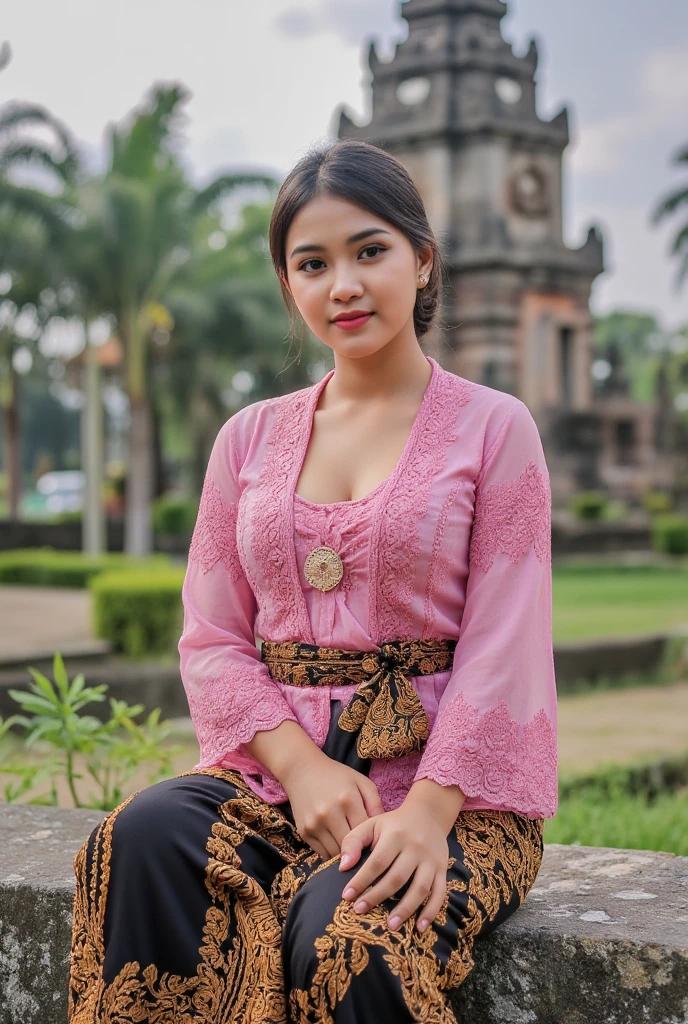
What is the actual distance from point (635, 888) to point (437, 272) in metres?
1.14

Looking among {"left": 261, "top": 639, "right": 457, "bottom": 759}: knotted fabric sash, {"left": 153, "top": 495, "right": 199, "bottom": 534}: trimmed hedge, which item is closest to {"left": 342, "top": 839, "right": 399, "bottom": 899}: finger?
{"left": 261, "top": 639, "right": 457, "bottom": 759}: knotted fabric sash

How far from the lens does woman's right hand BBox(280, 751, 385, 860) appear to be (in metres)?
1.83

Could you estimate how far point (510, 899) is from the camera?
186 cm

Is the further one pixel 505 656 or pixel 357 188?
pixel 357 188

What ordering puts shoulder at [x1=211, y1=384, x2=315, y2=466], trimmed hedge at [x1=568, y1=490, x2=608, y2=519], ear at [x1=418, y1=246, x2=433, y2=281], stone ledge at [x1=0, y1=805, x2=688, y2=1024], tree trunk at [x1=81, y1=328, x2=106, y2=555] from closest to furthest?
stone ledge at [x1=0, y1=805, x2=688, y2=1024] → ear at [x1=418, y1=246, x2=433, y2=281] → shoulder at [x1=211, y1=384, x2=315, y2=466] → tree trunk at [x1=81, y1=328, x2=106, y2=555] → trimmed hedge at [x1=568, y1=490, x2=608, y2=519]

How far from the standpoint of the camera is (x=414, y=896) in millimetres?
1653

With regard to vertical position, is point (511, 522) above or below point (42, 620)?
above

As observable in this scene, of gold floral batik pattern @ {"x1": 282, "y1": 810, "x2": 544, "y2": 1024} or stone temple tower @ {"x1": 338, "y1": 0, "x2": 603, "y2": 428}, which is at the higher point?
stone temple tower @ {"x1": 338, "y1": 0, "x2": 603, "y2": 428}

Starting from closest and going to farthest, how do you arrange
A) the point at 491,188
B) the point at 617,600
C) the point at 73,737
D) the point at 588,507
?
the point at 73,737
the point at 617,600
the point at 491,188
the point at 588,507

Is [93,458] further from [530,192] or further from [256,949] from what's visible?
[256,949]

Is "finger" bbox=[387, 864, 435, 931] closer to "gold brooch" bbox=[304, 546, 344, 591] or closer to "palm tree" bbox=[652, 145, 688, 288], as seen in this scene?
"gold brooch" bbox=[304, 546, 344, 591]

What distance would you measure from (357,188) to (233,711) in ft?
2.94

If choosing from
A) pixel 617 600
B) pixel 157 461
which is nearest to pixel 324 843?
pixel 617 600

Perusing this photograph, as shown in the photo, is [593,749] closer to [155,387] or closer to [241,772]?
[241,772]
